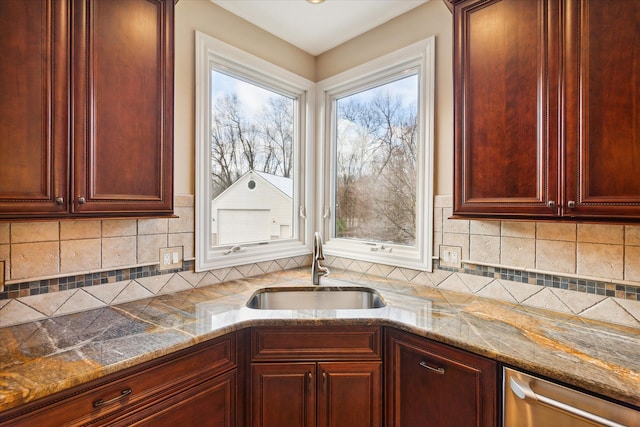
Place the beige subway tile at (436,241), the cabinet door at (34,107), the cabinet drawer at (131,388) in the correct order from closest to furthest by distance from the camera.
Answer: the cabinet drawer at (131,388) < the cabinet door at (34,107) < the beige subway tile at (436,241)

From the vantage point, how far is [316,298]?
205 centimetres

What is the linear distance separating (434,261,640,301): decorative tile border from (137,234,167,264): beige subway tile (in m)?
1.67

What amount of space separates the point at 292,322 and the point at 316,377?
0.29 meters

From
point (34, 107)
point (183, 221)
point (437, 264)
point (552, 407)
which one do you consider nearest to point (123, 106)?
point (34, 107)

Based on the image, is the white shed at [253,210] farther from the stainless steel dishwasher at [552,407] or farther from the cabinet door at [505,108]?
the stainless steel dishwasher at [552,407]

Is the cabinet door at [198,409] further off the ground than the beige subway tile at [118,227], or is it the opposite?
the beige subway tile at [118,227]

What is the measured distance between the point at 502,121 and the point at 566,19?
412mm

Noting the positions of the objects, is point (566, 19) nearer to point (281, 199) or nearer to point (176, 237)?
point (281, 199)

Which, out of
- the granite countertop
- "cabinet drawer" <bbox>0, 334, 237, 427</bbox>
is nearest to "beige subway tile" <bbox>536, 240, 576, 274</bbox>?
the granite countertop

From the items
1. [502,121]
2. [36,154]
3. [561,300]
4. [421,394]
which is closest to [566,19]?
[502,121]

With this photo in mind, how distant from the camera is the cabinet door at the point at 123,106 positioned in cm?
126

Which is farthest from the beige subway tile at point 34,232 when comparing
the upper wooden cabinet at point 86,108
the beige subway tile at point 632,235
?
the beige subway tile at point 632,235

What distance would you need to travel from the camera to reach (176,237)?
1886 mm

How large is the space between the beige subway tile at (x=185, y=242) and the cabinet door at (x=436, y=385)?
122 centimetres
